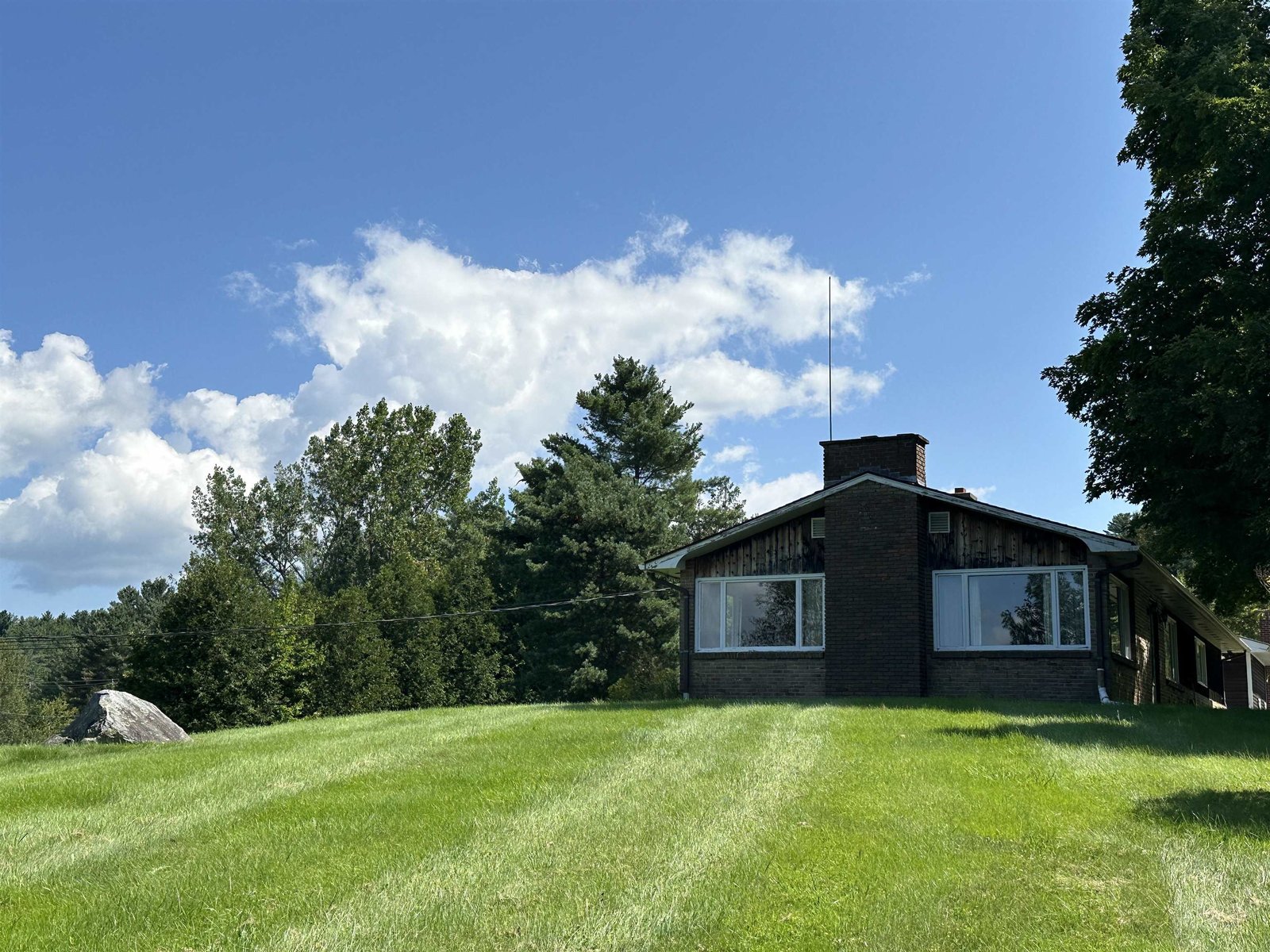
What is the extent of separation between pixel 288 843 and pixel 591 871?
91.7 inches

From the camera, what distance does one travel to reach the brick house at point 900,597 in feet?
66.5

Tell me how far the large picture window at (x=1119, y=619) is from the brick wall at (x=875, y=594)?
3.90m

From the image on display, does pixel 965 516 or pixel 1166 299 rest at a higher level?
pixel 1166 299

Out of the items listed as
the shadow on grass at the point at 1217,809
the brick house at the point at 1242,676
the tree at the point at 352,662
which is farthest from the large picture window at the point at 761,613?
the brick house at the point at 1242,676

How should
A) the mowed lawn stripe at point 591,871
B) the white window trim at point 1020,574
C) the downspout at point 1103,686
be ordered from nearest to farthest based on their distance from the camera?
the mowed lawn stripe at point 591,871, the downspout at point 1103,686, the white window trim at point 1020,574

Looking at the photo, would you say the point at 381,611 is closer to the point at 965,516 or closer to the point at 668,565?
the point at 668,565

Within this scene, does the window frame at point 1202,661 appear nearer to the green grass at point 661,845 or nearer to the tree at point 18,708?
the green grass at point 661,845

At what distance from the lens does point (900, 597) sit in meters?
21.0

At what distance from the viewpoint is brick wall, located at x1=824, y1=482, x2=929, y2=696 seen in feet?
68.5

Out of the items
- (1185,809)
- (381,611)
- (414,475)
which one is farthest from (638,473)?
(1185,809)

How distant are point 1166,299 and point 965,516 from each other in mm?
5034

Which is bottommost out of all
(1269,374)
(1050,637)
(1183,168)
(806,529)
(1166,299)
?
(1050,637)

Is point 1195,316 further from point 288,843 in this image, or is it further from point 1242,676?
point 1242,676

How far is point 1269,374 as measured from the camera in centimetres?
1723
